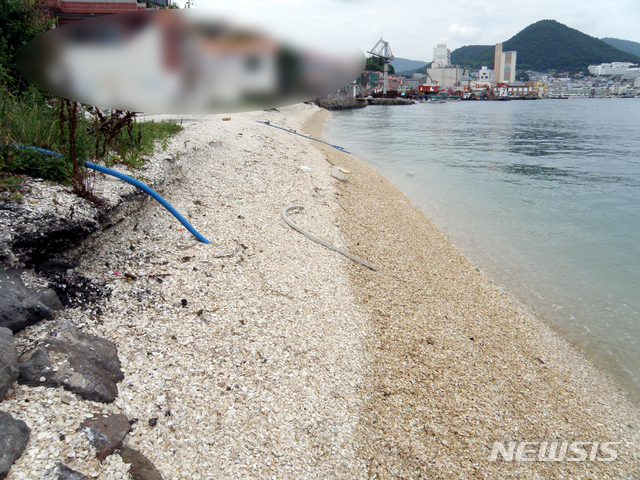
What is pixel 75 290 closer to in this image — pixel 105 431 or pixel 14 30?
pixel 105 431

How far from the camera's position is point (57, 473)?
209cm

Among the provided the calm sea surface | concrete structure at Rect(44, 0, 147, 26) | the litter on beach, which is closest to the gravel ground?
the calm sea surface

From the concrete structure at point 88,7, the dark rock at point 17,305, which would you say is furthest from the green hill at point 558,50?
the dark rock at point 17,305

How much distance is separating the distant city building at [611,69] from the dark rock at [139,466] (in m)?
194

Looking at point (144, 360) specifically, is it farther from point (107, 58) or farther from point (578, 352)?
point (578, 352)

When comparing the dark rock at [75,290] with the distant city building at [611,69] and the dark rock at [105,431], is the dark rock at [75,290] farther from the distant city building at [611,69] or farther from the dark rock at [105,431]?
the distant city building at [611,69]

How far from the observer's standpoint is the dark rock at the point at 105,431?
7.59 ft

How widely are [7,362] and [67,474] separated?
839 mm

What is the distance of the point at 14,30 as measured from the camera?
19.2 feet

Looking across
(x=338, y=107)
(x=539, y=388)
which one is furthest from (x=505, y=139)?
(x=338, y=107)

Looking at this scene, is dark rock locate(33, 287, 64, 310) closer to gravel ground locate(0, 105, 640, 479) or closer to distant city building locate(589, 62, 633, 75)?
gravel ground locate(0, 105, 640, 479)

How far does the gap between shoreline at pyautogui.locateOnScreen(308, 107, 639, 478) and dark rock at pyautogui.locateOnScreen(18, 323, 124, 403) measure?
6.64 feet

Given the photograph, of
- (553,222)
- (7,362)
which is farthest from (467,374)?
(553,222)

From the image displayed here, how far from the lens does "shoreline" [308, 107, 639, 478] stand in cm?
312
